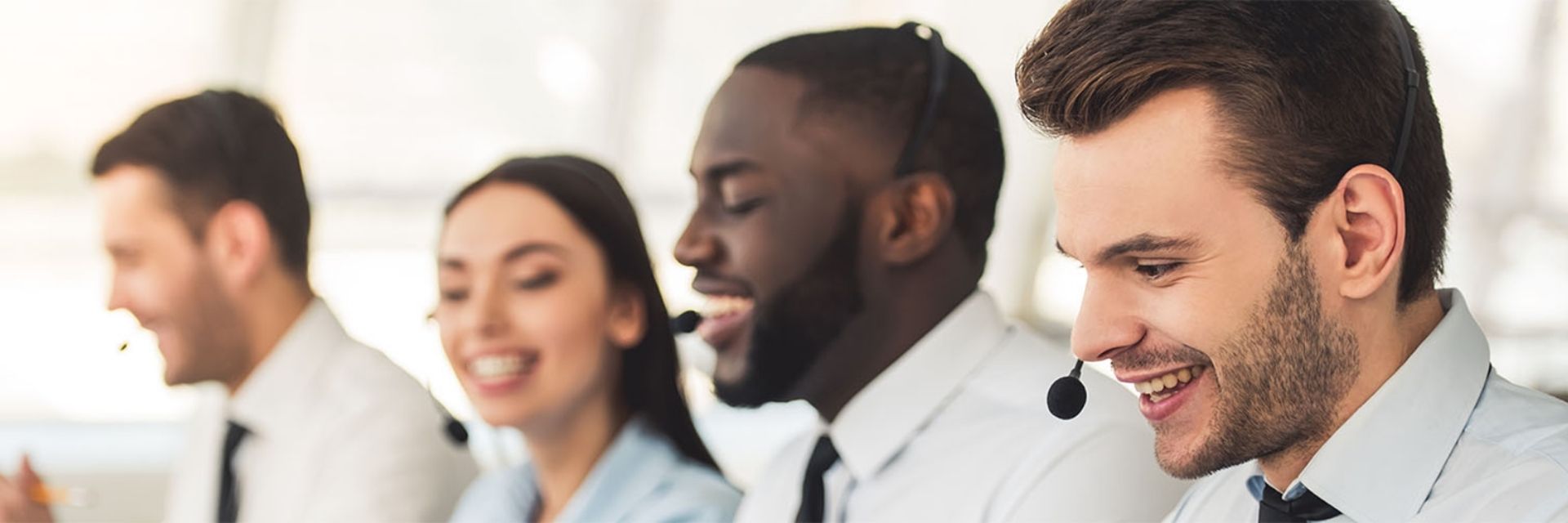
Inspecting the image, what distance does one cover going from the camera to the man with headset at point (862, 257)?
62.2 inches

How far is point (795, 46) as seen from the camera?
1658 mm

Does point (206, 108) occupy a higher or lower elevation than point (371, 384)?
higher

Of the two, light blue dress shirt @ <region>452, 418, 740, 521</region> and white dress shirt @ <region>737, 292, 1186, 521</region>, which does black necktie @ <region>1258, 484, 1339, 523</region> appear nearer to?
white dress shirt @ <region>737, 292, 1186, 521</region>

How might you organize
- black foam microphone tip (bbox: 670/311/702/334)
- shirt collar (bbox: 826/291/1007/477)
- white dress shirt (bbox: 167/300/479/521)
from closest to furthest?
shirt collar (bbox: 826/291/1007/477), black foam microphone tip (bbox: 670/311/702/334), white dress shirt (bbox: 167/300/479/521)

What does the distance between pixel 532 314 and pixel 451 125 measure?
3526mm

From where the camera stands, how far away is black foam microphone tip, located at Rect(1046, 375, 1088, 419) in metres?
1.22

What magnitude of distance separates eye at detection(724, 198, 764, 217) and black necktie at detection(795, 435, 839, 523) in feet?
0.79

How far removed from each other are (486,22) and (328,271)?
36.0 inches

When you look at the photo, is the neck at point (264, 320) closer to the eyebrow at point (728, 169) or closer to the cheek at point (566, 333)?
the cheek at point (566, 333)

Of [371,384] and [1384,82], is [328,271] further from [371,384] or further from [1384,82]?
[1384,82]

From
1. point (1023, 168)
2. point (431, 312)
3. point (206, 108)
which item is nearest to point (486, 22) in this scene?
point (1023, 168)

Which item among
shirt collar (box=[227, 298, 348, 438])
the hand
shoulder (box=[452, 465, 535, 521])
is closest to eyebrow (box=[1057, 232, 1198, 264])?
shoulder (box=[452, 465, 535, 521])

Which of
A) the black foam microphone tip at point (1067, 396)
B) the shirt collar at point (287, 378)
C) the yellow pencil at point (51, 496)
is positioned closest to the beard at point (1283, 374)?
the black foam microphone tip at point (1067, 396)

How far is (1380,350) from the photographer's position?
42.8 inches
